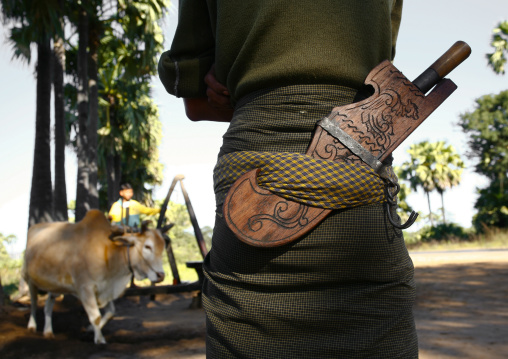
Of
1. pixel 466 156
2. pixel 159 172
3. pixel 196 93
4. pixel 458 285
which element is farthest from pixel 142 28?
pixel 466 156

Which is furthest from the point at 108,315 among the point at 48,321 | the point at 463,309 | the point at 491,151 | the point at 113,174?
the point at 491,151

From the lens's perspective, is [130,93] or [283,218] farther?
[130,93]

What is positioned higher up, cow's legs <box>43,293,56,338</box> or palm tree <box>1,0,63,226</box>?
palm tree <box>1,0,63,226</box>

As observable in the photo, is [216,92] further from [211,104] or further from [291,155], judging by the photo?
[291,155]

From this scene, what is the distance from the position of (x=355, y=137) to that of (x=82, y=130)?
10383mm

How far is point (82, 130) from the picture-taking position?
10797 mm

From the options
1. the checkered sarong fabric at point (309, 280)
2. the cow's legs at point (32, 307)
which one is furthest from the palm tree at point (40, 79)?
the checkered sarong fabric at point (309, 280)

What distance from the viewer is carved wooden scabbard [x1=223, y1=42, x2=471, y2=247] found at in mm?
1098

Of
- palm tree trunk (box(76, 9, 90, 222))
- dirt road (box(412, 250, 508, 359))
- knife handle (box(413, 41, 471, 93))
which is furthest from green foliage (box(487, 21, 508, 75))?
knife handle (box(413, 41, 471, 93))

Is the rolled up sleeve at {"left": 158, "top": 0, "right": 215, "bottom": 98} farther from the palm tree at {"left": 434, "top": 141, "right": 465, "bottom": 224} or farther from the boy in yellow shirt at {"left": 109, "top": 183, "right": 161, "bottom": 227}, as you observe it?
the palm tree at {"left": 434, "top": 141, "right": 465, "bottom": 224}

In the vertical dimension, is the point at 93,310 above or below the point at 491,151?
below

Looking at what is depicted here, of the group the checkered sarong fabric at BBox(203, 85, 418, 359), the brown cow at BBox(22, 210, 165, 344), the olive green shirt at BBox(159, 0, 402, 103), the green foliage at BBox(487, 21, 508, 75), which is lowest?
the brown cow at BBox(22, 210, 165, 344)

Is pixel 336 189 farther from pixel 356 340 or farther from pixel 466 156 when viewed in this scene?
pixel 466 156

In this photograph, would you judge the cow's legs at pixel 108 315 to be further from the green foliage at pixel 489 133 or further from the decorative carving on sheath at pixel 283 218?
the green foliage at pixel 489 133
